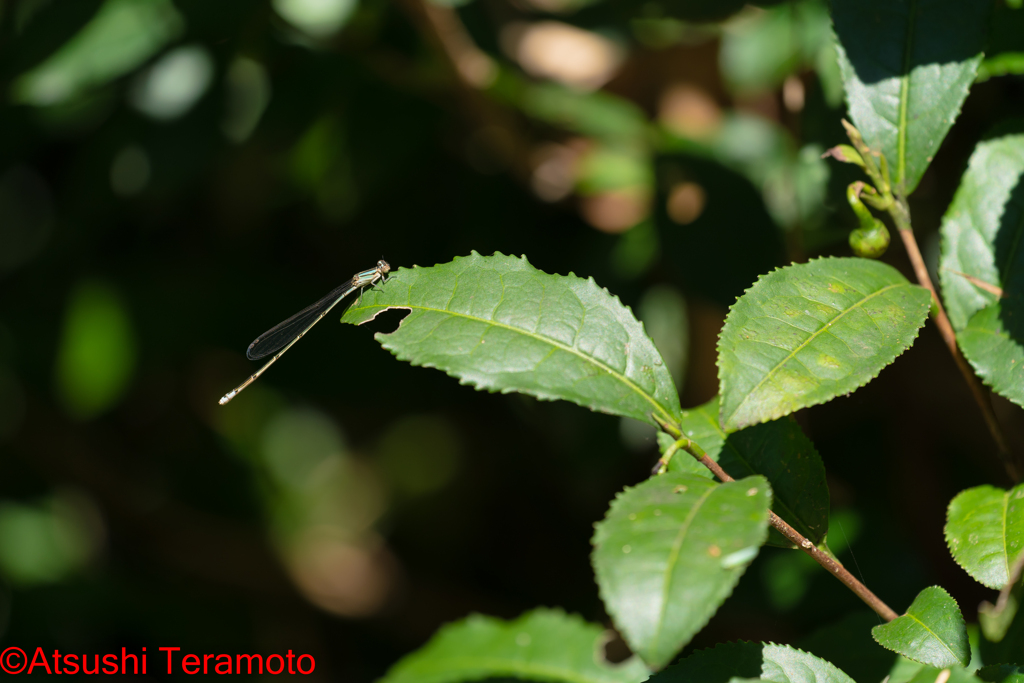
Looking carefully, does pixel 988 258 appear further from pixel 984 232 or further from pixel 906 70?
pixel 906 70

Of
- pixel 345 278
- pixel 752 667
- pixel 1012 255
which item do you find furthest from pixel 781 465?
pixel 345 278

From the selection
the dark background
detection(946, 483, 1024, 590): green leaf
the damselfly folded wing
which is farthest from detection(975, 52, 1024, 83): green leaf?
the damselfly folded wing

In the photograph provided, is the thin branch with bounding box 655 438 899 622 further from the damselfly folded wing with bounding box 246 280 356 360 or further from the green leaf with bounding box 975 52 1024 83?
the damselfly folded wing with bounding box 246 280 356 360

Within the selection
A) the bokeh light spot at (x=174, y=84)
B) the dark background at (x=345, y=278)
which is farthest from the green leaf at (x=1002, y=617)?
the bokeh light spot at (x=174, y=84)

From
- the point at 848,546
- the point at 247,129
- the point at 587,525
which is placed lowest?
the point at 587,525

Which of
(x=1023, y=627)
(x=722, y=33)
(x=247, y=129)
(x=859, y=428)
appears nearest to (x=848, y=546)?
(x=1023, y=627)

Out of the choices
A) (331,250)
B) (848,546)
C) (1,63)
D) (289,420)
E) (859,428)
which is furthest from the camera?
(289,420)

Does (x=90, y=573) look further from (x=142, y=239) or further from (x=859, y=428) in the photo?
(x=859, y=428)
